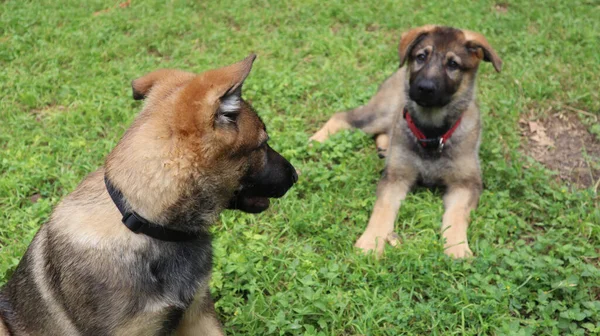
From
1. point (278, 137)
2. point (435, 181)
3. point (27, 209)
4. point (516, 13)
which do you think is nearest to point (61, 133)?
point (27, 209)

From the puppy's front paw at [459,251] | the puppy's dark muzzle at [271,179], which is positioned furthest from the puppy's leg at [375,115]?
the puppy's dark muzzle at [271,179]

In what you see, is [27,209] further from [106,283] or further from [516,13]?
[516,13]

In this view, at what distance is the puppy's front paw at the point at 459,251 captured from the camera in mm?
3902

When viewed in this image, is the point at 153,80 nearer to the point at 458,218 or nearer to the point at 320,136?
the point at 458,218

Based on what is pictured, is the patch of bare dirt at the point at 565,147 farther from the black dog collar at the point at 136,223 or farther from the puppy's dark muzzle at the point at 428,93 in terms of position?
the black dog collar at the point at 136,223

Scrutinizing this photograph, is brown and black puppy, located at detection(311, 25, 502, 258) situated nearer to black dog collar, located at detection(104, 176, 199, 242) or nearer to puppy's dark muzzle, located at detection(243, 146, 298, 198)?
puppy's dark muzzle, located at detection(243, 146, 298, 198)

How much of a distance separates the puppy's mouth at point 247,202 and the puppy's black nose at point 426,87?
6.97 ft

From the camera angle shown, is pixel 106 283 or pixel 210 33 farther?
pixel 210 33

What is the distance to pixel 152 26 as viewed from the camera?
7188 millimetres

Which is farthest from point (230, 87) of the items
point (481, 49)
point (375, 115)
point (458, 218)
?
point (375, 115)

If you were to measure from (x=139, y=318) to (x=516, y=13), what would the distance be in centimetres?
683

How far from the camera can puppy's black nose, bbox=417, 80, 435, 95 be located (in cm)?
445

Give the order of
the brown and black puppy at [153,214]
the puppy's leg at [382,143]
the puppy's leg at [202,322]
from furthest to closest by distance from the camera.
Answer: the puppy's leg at [382,143], the puppy's leg at [202,322], the brown and black puppy at [153,214]

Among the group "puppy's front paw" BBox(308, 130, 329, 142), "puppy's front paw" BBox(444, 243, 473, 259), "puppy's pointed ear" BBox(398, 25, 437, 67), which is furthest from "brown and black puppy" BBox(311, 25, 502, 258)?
"puppy's front paw" BBox(308, 130, 329, 142)
